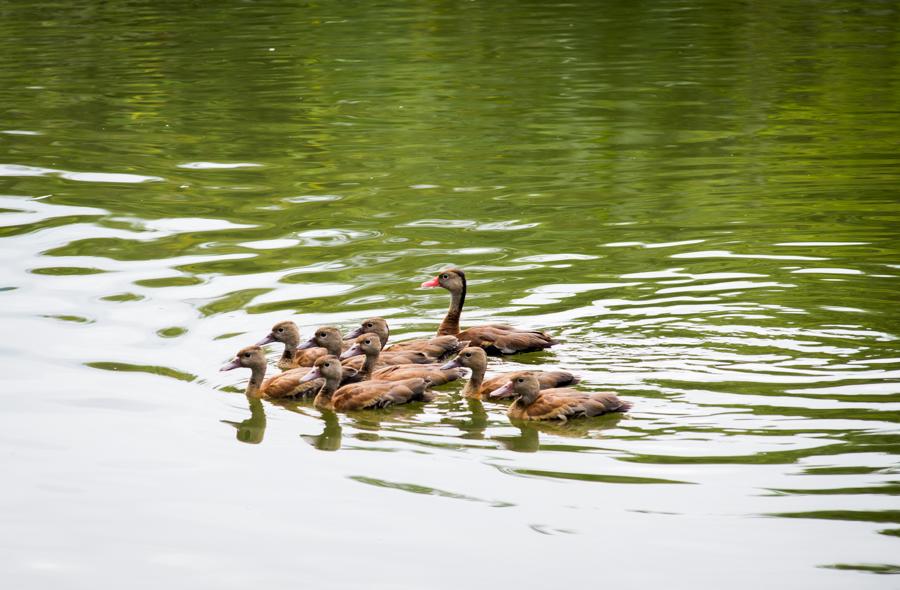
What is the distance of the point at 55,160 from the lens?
16391 millimetres

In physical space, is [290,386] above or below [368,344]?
below

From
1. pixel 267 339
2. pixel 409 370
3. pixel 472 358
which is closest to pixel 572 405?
pixel 472 358

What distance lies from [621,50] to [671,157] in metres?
9.00

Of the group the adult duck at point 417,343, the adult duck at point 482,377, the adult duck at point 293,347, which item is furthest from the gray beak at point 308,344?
the adult duck at point 482,377

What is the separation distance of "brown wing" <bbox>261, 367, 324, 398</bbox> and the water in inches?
4.0

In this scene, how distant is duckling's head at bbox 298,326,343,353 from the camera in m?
9.38

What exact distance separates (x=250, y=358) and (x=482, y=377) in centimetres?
145

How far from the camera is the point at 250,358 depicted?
905cm

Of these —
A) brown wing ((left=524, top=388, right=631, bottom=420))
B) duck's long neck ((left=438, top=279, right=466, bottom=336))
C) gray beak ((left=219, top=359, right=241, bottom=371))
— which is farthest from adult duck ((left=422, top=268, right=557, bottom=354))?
gray beak ((left=219, top=359, right=241, bottom=371))

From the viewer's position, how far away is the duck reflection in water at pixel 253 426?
27.0ft

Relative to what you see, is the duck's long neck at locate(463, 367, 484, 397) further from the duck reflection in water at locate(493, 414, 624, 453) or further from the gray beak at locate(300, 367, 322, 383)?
the gray beak at locate(300, 367, 322, 383)

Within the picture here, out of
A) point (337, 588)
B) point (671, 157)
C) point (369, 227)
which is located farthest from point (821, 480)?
point (671, 157)

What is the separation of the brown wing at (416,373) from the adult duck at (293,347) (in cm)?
52

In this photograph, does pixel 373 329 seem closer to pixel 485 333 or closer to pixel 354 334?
pixel 354 334
